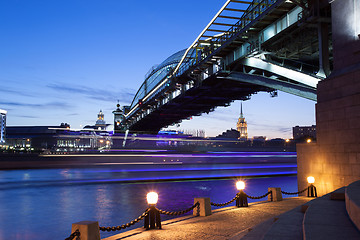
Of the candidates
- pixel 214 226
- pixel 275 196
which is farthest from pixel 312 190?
pixel 214 226

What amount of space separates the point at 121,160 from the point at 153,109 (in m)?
15.8

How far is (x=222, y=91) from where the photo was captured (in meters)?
33.4

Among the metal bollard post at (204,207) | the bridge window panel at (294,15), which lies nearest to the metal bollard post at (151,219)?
the metal bollard post at (204,207)

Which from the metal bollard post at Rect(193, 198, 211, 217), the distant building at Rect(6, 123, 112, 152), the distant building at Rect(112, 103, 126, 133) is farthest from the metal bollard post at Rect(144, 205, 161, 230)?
the distant building at Rect(6, 123, 112, 152)

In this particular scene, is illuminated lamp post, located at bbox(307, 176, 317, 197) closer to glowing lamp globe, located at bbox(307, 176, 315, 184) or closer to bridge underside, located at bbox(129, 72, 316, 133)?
glowing lamp globe, located at bbox(307, 176, 315, 184)

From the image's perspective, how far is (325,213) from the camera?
660cm

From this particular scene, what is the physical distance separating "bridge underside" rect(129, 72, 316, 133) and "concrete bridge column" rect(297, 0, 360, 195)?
4.02 metres

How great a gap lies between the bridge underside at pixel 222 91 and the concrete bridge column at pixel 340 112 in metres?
4.02

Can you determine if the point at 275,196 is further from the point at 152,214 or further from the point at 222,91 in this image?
the point at 222,91

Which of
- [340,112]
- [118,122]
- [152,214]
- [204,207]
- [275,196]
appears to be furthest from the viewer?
[118,122]

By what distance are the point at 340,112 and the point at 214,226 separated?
7.39 metres

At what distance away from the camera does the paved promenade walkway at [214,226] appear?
25.3ft

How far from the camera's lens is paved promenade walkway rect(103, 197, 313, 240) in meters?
7.72

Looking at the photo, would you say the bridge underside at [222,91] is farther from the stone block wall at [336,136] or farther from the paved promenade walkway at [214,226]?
A: the paved promenade walkway at [214,226]
